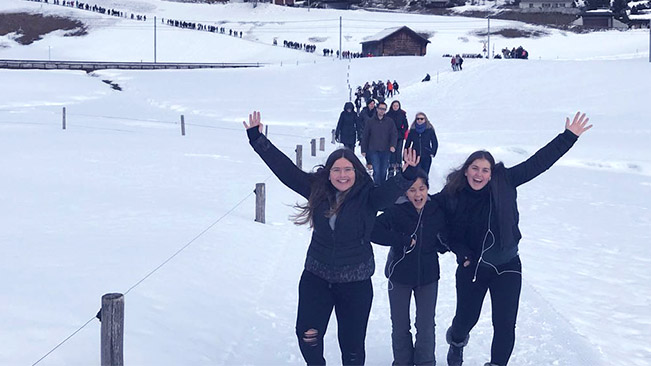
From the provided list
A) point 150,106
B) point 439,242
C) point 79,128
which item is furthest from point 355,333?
point 150,106

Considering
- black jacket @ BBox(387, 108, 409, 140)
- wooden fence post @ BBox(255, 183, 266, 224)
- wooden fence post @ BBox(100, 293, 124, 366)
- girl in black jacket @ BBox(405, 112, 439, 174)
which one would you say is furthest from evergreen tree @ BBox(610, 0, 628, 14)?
wooden fence post @ BBox(100, 293, 124, 366)

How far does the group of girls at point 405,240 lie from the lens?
438 centimetres

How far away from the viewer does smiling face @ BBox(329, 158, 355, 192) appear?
439cm

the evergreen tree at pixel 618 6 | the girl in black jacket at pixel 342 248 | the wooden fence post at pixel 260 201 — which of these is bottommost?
the wooden fence post at pixel 260 201

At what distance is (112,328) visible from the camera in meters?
4.54

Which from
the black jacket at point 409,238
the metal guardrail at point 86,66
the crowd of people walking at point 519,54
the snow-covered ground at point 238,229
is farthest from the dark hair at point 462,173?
the metal guardrail at point 86,66

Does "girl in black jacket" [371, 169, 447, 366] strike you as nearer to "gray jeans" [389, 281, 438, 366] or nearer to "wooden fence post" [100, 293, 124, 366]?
"gray jeans" [389, 281, 438, 366]

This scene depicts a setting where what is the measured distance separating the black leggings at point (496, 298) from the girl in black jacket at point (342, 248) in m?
0.87

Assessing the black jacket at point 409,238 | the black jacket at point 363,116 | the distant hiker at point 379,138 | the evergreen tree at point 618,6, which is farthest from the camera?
the evergreen tree at point 618,6

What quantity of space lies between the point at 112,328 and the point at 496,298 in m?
2.49

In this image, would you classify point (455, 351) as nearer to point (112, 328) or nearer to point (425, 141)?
point (112, 328)

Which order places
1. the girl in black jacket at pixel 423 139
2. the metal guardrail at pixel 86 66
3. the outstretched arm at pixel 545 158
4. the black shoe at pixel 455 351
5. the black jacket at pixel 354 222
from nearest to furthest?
1. the black jacket at pixel 354 222
2. the outstretched arm at pixel 545 158
3. the black shoe at pixel 455 351
4. the girl in black jacket at pixel 423 139
5. the metal guardrail at pixel 86 66

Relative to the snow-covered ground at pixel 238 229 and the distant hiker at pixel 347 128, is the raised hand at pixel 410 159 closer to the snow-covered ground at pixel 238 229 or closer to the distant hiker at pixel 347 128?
the snow-covered ground at pixel 238 229

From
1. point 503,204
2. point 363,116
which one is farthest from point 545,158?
point 363,116
